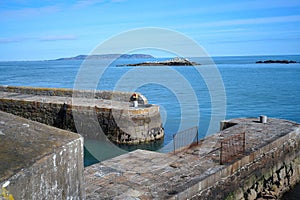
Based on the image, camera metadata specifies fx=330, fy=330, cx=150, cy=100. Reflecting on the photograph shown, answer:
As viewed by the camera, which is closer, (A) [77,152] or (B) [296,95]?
(A) [77,152]

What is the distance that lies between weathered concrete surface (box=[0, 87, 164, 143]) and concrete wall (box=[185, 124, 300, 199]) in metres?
6.21

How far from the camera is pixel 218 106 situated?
2495cm

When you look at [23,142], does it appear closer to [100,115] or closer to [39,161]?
[39,161]

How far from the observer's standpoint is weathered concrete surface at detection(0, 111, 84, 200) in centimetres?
268

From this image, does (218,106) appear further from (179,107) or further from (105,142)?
(105,142)

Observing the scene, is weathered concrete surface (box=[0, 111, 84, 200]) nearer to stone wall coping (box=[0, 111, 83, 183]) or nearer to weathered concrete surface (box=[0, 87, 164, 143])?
stone wall coping (box=[0, 111, 83, 183])

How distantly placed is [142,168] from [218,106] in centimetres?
1828

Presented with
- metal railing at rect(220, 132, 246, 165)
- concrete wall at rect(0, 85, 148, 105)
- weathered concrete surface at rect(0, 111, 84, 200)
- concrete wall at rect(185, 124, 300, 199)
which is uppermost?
weathered concrete surface at rect(0, 111, 84, 200)

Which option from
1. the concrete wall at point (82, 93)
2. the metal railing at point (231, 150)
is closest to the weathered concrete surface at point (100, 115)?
the concrete wall at point (82, 93)

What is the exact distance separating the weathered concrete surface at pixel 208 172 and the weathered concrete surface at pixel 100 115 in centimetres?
454

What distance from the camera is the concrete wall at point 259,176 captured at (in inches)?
277

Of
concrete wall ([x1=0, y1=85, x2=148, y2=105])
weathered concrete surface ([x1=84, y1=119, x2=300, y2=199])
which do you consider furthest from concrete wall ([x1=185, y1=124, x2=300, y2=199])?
concrete wall ([x1=0, y1=85, x2=148, y2=105])

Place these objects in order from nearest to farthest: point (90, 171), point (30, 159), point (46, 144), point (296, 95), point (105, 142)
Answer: point (30, 159) < point (46, 144) < point (90, 171) < point (105, 142) < point (296, 95)

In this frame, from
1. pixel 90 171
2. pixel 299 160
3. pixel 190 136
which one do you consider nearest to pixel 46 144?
pixel 90 171
